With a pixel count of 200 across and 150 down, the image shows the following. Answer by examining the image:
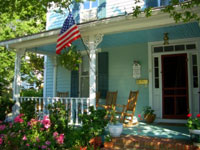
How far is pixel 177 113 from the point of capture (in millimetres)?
6387

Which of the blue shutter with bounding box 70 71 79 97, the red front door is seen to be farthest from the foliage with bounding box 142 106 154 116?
the blue shutter with bounding box 70 71 79 97

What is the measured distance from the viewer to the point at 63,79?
8836mm

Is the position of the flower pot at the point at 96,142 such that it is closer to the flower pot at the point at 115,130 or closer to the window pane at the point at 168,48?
the flower pot at the point at 115,130

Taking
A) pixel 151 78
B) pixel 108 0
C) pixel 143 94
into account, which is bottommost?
pixel 143 94

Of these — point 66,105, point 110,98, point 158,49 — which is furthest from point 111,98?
point 158,49

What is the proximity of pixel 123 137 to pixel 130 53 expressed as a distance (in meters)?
3.47

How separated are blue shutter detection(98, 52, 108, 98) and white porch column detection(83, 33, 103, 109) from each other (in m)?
2.13

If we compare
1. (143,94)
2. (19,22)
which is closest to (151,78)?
(143,94)

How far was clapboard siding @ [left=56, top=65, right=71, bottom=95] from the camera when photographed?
8665 millimetres

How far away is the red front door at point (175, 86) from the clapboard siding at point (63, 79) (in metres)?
3.99

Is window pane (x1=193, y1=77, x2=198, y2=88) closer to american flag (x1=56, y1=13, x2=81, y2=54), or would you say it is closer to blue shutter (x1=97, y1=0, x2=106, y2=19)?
american flag (x1=56, y1=13, x2=81, y2=54)

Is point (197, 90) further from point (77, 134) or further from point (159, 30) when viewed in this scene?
point (77, 134)

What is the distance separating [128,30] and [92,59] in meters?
1.21

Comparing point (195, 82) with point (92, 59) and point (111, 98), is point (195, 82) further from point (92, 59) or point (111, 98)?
point (92, 59)
